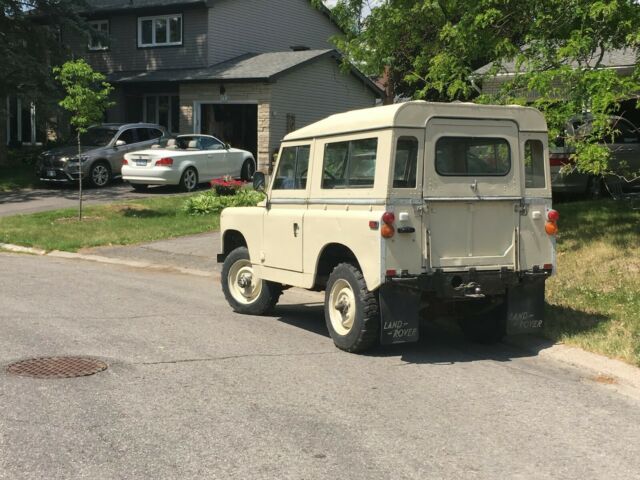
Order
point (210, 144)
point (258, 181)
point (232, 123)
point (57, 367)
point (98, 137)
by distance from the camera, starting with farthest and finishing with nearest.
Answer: point (232, 123) → point (98, 137) → point (210, 144) → point (258, 181) → point (57, 367)

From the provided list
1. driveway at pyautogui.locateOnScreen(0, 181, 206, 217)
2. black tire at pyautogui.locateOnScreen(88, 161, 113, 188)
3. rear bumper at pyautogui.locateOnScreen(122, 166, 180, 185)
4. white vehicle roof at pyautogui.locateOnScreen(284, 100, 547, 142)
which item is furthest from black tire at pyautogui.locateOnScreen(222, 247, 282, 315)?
black tire at pyautogui.locateOnScreen(88, 161, 113, 188)

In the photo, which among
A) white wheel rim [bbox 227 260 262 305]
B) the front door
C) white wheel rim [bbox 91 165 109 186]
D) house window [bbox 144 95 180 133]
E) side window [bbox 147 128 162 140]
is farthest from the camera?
house window [bbox 144 95 180 133]

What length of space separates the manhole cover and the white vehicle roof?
3112mm

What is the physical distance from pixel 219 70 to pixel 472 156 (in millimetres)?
23165

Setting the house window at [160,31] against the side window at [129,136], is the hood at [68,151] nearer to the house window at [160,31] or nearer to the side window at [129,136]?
the side window at [129,136]

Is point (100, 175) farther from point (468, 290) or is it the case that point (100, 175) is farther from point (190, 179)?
point (468, 290)

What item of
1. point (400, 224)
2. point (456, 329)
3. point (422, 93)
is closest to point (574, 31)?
point (422, 93)

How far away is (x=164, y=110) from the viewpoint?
107 ft

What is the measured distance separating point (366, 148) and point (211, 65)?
2431 centimetres

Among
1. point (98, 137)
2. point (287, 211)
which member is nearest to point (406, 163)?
point (287, 211)

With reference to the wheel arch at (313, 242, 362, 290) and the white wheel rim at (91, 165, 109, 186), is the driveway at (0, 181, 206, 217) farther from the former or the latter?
the wheel arch at (313, 242, 362, 290)

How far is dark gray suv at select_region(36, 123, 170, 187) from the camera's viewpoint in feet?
77.0

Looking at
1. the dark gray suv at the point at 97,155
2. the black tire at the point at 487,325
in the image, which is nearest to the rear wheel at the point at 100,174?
the dark gray suv at the point at 97,155

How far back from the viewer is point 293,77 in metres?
28.6
